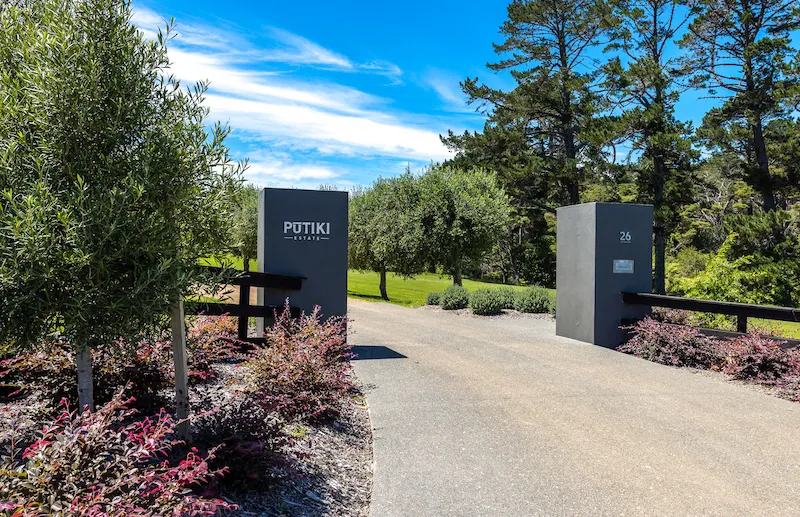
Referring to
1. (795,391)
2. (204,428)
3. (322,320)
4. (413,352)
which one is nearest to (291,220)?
(322,320)

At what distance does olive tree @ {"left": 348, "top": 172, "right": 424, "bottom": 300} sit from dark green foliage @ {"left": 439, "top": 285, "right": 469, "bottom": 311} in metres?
3.04

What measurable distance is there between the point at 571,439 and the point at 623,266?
6.76 m

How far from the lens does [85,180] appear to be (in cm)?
360

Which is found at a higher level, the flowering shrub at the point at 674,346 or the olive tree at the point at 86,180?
the olive tree at the point at 86,180

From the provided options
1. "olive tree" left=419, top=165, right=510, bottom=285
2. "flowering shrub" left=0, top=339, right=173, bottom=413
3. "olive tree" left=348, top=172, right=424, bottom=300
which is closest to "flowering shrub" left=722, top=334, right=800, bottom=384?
"flowering shrub" left=0, top=339, right=173, bottom=413

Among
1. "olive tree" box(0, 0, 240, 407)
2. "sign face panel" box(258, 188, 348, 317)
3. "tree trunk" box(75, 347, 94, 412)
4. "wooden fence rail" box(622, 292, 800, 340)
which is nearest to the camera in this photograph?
"olive tree" box(0, 0, 240, 407)

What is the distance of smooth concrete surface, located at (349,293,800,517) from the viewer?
4188 millimetres

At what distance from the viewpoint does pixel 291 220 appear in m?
9.40

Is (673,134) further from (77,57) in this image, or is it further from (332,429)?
(77,57)

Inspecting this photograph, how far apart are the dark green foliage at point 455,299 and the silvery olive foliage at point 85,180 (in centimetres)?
1414

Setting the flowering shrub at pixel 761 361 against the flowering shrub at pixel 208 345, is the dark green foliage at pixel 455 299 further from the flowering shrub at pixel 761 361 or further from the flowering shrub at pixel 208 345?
the flowering shrub at pixel 761 361

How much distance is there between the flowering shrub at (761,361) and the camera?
7.97 m

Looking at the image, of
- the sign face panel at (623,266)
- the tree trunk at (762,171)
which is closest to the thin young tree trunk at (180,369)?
the sign face panel at (623,266)

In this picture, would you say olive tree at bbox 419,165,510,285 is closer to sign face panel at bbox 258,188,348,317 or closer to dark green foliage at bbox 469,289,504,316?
dark green foliage at bbox 469,289,504,316
